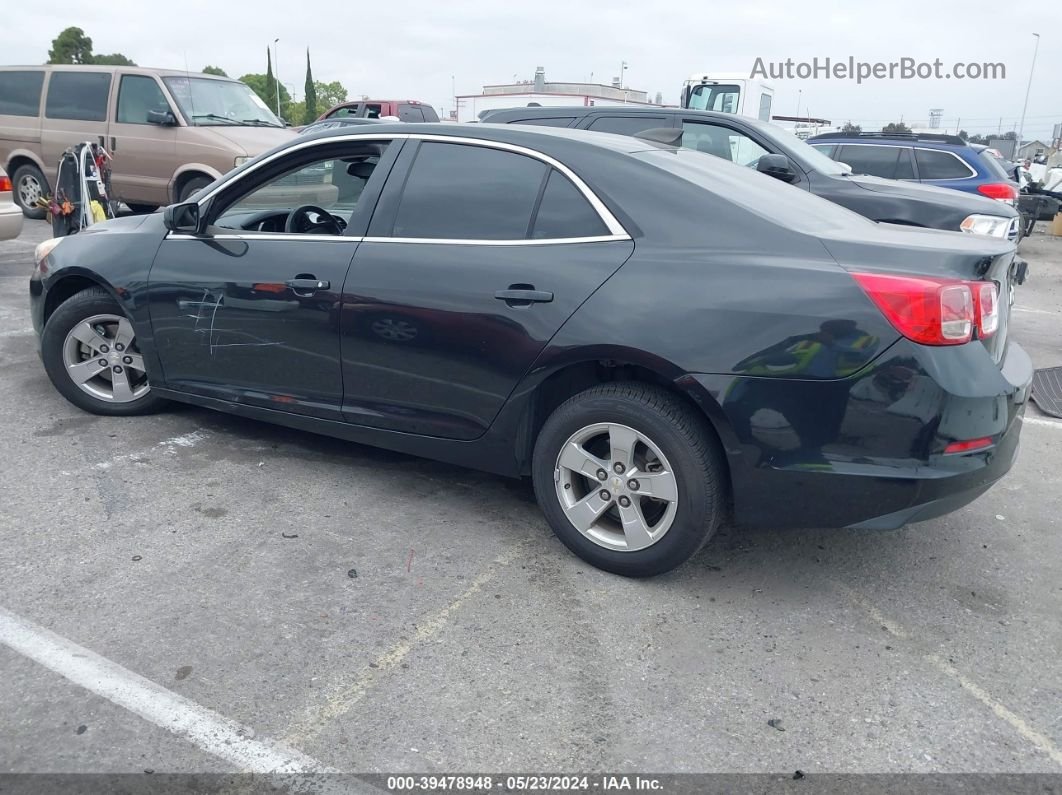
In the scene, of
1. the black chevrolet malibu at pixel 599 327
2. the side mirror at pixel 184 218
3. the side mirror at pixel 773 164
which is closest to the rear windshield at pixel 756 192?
the black chevrolet malibu at pixel 599 327

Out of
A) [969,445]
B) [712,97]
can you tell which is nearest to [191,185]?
[969,445]

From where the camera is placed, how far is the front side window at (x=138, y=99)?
1104 centimetres

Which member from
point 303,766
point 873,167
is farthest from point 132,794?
point 873,167

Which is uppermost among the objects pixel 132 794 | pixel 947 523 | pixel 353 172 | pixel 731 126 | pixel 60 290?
pixel 731 126

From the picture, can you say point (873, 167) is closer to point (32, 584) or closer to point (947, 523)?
point (947, 523)

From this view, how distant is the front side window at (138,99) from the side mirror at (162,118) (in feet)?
0.73

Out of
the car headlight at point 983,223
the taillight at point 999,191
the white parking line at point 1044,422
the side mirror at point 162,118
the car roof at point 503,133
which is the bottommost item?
the white parking line at point 1044,422

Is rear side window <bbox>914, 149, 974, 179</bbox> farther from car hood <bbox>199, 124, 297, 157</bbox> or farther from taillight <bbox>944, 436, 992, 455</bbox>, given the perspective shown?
taillight <bbox>944, 436, 992, 455</bbox>

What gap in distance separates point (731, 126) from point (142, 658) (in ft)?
21.4

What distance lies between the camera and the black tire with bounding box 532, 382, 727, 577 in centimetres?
312

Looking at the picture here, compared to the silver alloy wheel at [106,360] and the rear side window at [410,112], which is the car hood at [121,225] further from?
the rear side window at [410,112]

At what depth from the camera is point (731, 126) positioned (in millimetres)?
7723

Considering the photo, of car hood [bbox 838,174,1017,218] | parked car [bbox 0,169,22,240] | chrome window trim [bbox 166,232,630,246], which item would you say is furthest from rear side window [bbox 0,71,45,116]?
car hood [bbox 838,174,1017,218]

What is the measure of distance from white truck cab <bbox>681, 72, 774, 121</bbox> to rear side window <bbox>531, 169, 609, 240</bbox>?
16.0 m
